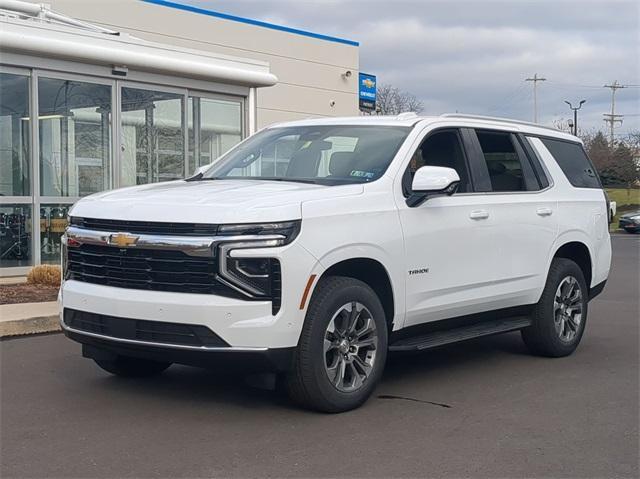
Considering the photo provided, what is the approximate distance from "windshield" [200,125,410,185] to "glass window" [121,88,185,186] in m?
7.42

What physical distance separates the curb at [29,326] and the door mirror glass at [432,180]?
433 centimetres

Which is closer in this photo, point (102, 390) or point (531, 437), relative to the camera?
point (531, 437)

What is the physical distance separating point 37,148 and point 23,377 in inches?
283

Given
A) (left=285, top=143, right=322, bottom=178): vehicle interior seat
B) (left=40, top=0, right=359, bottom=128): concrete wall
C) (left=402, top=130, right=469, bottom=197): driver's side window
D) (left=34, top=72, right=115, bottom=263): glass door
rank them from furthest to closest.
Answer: (left=40, top=0, right=359, bottom=128): concrete wall
(left=34, top=72, right=115, bottom=263): glass door
(left=402, top=130, right=469, bottom=197): driver's side window
(left=285, top=143, right=322, bottom=178): vehicle interior seat

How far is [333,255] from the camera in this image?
5484 millimetres

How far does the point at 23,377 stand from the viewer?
265 inches

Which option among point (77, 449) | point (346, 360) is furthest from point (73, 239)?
point (346, 360)

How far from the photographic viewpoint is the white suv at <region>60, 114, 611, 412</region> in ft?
17.0

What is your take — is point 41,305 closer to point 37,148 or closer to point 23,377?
point 23,377

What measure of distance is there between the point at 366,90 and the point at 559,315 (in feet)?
78.0

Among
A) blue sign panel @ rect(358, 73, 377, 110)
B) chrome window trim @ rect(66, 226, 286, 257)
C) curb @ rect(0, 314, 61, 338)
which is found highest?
blue sign panel @ rect(358, 73, 377, 110)

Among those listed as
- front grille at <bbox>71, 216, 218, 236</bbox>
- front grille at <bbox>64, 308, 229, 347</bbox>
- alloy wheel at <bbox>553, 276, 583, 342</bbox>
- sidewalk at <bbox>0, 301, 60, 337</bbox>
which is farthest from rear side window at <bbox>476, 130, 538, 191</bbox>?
sidewalk at <bbox>0, 301, 60, 337</bbox>

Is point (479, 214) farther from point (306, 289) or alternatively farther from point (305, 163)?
point (306, 289)

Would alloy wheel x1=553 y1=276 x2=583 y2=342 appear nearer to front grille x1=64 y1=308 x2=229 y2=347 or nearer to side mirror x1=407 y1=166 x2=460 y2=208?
side mirror x1=407 y1=166 x2=460 y2=208
